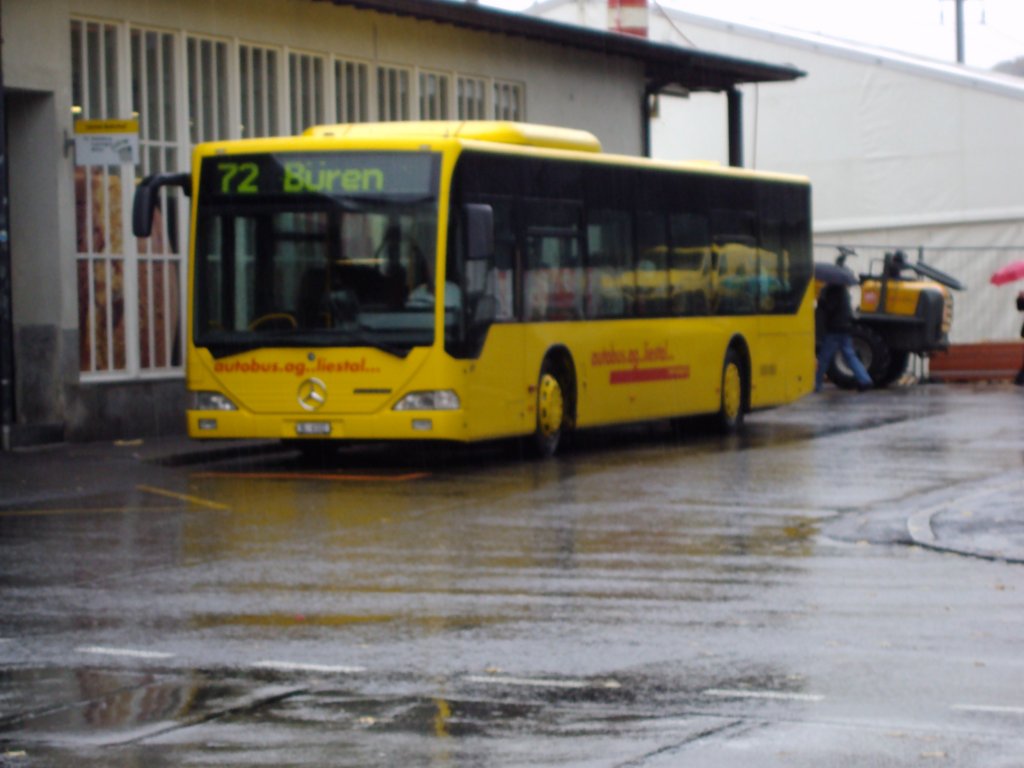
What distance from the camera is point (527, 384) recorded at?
64.4 feet

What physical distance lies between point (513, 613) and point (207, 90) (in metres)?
15.0

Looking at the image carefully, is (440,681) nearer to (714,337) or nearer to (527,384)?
(527,384)

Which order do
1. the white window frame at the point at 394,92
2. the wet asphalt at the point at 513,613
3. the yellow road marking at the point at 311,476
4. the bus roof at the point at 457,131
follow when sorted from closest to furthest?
the wet asphalt at the point at 513,613
the yellow road marking at the point at 311,476
the bus roof at the point at 457,131
the white window frame at the point at 394,92

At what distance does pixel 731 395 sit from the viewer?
79.1 ft

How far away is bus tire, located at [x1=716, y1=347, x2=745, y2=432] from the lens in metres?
23.9

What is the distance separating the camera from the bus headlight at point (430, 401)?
721 inches

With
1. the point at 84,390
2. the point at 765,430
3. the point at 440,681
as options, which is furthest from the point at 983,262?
the point at 440,681

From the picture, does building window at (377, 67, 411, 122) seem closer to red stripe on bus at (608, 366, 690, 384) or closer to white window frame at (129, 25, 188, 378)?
white window frame at (129, 25, 188, 378)

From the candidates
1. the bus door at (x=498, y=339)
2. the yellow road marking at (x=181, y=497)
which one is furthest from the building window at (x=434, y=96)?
the yellow road marking at (x=181, y=497)

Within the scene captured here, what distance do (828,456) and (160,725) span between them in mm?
13477

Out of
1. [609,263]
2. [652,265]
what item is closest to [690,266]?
[652,265]

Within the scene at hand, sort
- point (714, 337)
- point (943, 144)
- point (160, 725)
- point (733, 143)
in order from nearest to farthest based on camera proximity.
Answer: point (160, 725) → point (714, 337) → point (733, 143) → point (943, 144)

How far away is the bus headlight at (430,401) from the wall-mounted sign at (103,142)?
4470 millimetres

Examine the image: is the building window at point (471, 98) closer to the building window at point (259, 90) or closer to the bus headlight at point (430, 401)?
the building window at point (259, 90)
